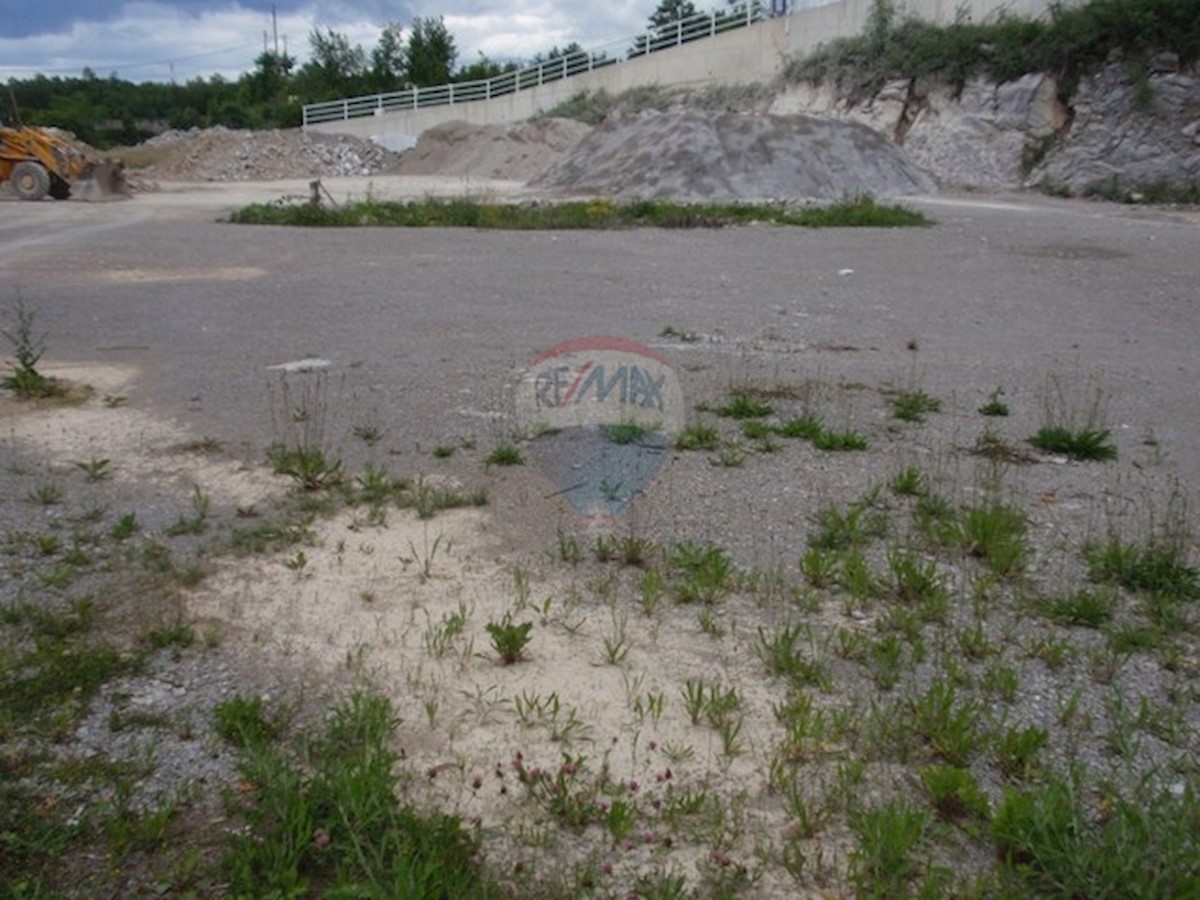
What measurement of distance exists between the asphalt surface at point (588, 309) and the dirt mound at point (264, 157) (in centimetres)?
2586

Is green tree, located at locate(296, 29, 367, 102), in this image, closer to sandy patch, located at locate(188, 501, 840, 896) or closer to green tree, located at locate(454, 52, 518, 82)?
green tree, located at locate(454, 52, 518, 82)

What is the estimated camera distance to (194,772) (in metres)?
2.98

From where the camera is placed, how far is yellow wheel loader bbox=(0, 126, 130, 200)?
23.7 meters

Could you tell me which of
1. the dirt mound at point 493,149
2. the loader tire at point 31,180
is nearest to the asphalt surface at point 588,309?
the loader tire at point 31,180

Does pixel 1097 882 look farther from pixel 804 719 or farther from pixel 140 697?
pixel 140 697

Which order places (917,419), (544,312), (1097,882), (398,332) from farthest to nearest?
1. (544,312)
2. (398,332)
3. (917,419)
4. (1097,882)

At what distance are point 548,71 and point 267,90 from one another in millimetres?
36057

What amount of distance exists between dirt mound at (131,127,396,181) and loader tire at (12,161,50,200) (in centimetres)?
1718

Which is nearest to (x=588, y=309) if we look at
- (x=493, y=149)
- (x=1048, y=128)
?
(x=1048, y=128)

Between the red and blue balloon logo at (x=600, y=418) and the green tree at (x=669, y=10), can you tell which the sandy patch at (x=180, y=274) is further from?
the green tree at (x=669, y=10)

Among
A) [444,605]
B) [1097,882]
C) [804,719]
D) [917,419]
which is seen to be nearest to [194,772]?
[444,605]

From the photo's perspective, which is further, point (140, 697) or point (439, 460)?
point (439, 460)

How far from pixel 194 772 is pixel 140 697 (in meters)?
0.51

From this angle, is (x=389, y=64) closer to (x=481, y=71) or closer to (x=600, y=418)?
(x=481, y=71)
